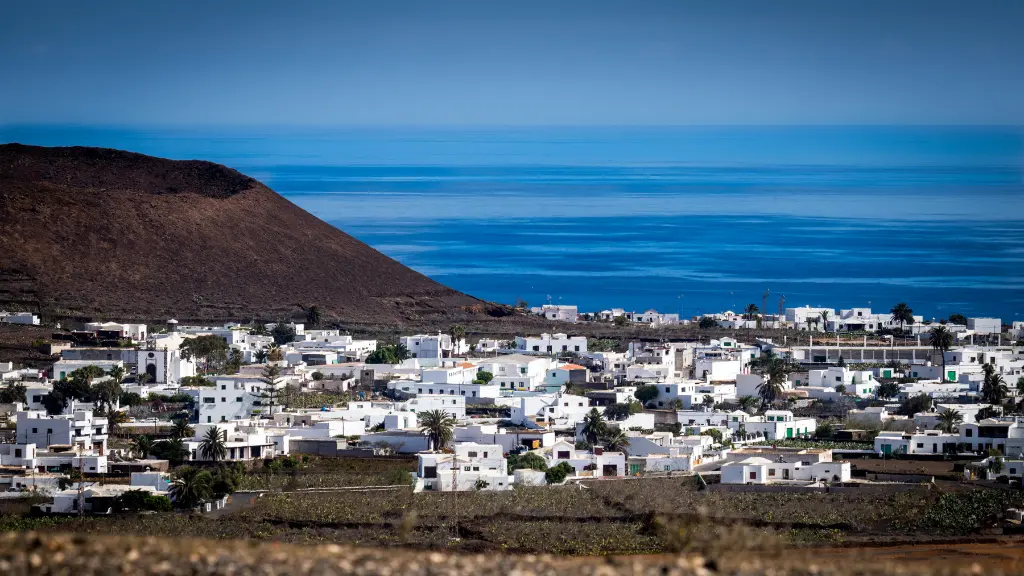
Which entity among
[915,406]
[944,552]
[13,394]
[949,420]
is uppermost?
[13,394]

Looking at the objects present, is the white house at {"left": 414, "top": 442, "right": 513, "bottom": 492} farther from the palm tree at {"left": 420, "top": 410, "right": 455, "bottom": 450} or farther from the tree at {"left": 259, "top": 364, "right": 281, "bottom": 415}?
the tree at {"left": 259, "top": 364, "right": 281, "bottom": 415}

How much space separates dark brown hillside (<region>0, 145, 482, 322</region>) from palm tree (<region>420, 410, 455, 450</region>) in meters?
29.2

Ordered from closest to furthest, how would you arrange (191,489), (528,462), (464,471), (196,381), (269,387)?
(191,489) < (464,471) < (528,462) < (269,387) < (196,381)

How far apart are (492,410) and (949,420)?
10879 mm

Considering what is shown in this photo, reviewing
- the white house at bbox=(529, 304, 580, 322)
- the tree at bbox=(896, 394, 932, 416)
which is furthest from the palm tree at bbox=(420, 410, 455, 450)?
the white house at bbox=(529, 304, 580, 322)

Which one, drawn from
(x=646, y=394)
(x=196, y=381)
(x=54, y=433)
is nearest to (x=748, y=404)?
(x=646, y=394)

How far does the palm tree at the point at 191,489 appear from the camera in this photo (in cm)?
3073

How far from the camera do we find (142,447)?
36062 mm

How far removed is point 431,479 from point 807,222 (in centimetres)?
12116

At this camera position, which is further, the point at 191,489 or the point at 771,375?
the point at 771,375

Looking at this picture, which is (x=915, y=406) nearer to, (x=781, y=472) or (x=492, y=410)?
(x=492, y=410)

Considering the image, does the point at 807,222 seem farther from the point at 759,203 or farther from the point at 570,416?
the point at 570,416

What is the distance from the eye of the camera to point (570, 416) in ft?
137

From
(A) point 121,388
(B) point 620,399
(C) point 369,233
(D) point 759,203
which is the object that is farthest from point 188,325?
(D) point 759,203
